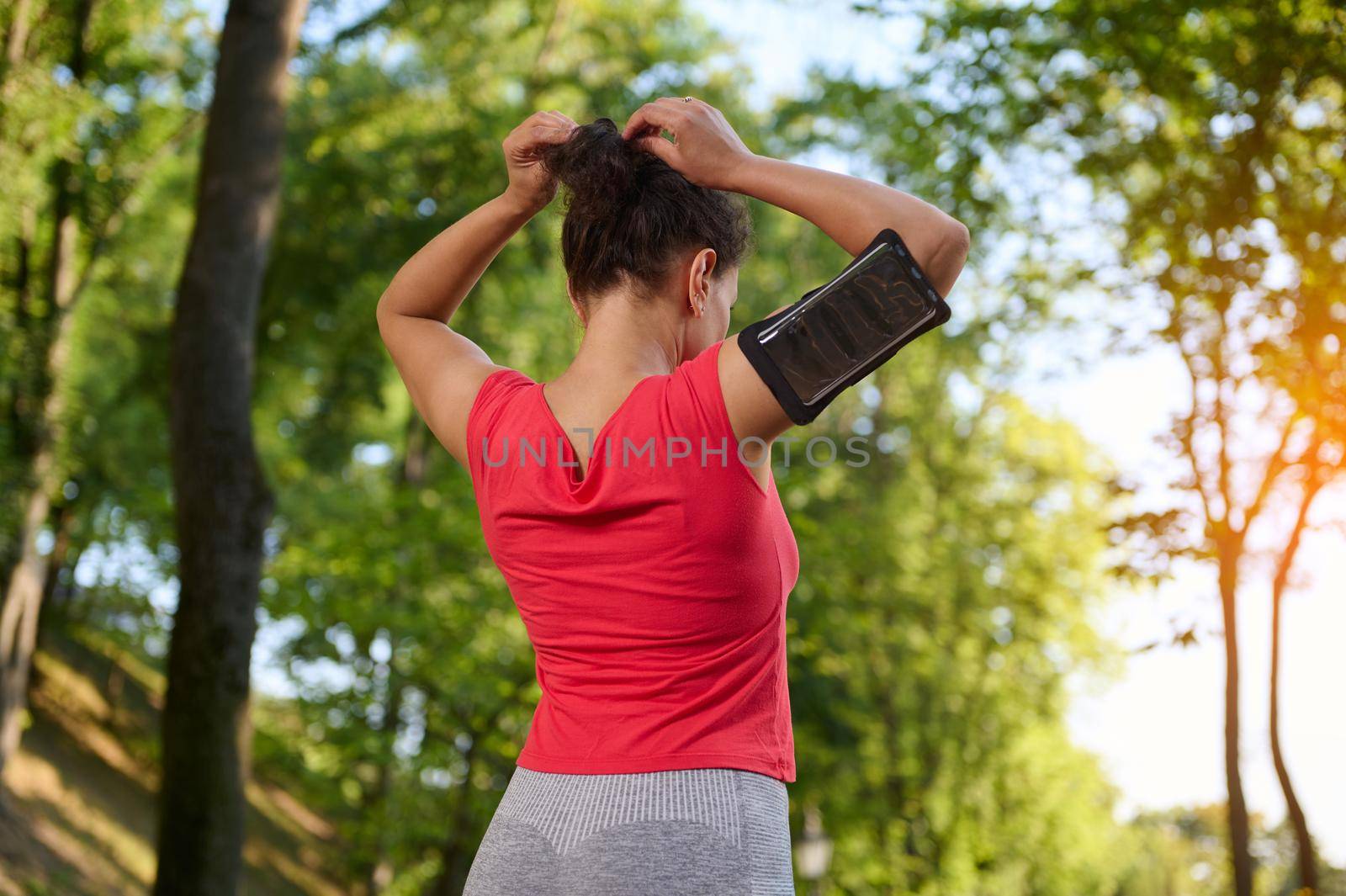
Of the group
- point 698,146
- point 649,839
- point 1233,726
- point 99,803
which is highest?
point 698,146

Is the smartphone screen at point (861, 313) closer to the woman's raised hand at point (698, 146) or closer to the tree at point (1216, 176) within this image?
the woman's raised hand at point (698, 146)

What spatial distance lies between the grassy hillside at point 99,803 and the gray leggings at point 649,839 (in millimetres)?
12386

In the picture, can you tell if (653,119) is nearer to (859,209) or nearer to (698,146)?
(698,146)

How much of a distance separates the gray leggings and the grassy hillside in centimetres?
1239

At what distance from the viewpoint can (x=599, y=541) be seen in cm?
145

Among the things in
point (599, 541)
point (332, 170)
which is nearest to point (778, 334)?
point (599, 541)

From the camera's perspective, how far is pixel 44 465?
11750 millimetres

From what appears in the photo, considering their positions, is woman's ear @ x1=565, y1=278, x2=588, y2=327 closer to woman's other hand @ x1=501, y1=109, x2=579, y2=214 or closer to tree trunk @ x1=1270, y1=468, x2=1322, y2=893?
woman's other hand @ x1=501, y1=109, x2=579, y2=214

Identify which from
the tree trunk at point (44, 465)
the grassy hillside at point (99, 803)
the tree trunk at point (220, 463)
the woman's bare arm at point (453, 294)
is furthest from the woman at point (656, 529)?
the grassy hillside at point (99, 803)

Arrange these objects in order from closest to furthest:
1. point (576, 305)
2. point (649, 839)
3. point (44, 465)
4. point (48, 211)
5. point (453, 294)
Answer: point (649, 839) → point (576, 305) → point (453, 294) → point (44, 465) → point (48, 211)

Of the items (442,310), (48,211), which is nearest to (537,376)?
(48,211)

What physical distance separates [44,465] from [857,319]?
40.5 feet

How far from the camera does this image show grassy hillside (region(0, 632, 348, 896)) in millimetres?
14477

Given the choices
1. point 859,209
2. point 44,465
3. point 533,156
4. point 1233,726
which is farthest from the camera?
point 44,465
